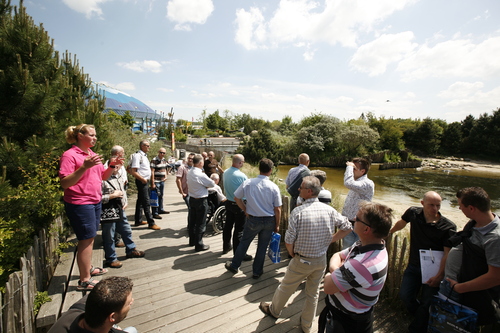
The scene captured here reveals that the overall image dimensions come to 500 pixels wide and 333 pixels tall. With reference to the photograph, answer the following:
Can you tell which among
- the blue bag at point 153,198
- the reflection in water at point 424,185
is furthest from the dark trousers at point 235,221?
the reflection in water at point 424,185

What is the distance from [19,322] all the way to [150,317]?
1.14m

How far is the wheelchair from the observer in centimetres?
522

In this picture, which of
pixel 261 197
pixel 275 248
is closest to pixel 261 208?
pixel 261 197

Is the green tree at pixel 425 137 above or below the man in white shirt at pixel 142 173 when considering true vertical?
above

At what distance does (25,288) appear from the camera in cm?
208

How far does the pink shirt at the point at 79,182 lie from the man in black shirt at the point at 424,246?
3716mm

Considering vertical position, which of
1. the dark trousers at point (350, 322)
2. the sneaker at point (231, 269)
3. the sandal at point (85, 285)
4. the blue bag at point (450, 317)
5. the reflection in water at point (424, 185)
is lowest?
the reflection in water at point (424, 185)

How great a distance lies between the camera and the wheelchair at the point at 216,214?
5.22 m

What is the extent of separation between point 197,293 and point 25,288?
179 cm

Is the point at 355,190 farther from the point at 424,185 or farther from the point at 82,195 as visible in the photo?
the point at 424,185

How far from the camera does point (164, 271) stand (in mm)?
3662

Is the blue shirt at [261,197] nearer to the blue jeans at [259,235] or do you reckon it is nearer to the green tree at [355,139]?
the blue jeans at [259,235]

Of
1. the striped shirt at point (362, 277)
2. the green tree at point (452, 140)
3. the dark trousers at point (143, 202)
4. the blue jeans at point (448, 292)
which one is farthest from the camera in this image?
the green tree at point (452, 140)

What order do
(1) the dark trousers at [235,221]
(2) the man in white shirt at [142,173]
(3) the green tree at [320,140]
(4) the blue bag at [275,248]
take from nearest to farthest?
(4) the blue bag at [275,248] → (1) the dark trousers at [235,221] → (2) the man in white shirt at [142,173] → (3) the green tree at [320,140]
